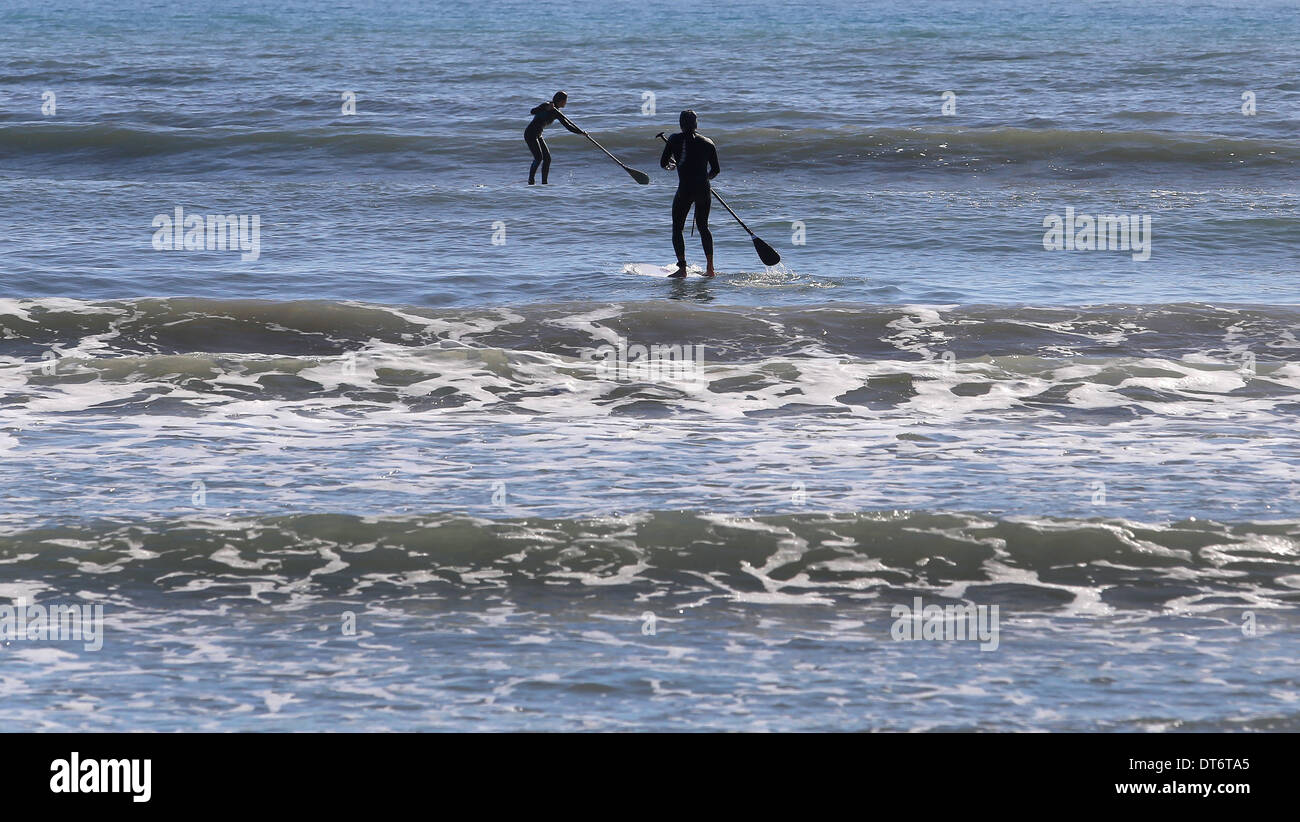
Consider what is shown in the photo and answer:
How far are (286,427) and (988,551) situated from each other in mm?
5184

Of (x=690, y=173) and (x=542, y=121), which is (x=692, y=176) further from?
(x=542, y=121)

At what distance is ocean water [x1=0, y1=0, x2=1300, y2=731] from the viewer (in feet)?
21.0

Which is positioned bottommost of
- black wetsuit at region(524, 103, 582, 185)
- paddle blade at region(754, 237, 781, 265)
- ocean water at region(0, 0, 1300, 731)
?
ocean water at region(0, 0, 1300, 731)

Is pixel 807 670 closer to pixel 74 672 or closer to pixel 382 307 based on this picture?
pixel 74 672

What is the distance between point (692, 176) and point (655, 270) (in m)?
1.37

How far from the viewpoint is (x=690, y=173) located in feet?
53.1

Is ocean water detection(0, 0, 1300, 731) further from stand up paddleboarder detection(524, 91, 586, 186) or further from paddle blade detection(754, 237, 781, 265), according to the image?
stand up paddleboarder detection(524, 91, 586, 186)

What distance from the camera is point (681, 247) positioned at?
16734 millimetres

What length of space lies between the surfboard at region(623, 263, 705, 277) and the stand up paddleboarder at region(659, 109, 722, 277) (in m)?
0.16

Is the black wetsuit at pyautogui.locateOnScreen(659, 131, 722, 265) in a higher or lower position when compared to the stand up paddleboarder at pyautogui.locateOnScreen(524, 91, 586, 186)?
lower

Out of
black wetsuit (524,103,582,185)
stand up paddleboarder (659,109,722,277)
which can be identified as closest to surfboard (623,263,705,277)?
stand up paddleboarder (659,109,722,277)

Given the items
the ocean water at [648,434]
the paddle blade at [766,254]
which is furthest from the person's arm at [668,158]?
the paddle blade at [766,254]

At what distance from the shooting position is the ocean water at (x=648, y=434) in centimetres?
640
